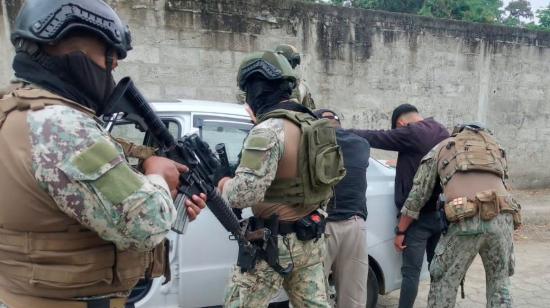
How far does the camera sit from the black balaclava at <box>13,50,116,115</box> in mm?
1386

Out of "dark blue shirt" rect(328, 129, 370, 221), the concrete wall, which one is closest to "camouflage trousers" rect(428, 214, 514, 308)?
"dark blue shirt" rect(328, 129, 370, 221)

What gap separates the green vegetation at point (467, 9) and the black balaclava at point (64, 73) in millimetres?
9467

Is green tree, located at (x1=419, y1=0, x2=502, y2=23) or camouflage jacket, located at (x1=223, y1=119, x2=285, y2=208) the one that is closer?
camouflage jacket, located at (x1=223, y1=119, x2=285, y2=208)

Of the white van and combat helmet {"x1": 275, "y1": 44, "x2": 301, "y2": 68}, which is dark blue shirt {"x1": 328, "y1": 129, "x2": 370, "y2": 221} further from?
combat helmet {"x1": 275, "y1": 44, "x2": 301, "y2": 68}

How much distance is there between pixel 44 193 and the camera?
1.29m

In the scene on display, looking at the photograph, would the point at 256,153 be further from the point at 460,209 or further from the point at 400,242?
the point at 400,242

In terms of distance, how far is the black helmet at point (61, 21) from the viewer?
52.8 inches

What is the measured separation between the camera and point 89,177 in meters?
1.25

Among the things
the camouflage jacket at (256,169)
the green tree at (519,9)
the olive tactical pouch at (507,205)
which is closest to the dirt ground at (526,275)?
the olive tactical pouch at (507,205)

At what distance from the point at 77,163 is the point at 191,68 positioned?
15.7ft

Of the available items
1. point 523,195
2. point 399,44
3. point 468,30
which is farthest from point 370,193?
point 523,195

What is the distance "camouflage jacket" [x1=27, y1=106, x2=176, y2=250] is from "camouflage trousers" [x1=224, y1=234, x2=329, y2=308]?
1.11 m

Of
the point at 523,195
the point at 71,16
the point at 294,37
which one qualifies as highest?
the point at 294,37

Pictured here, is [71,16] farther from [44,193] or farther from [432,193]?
[432,193]
